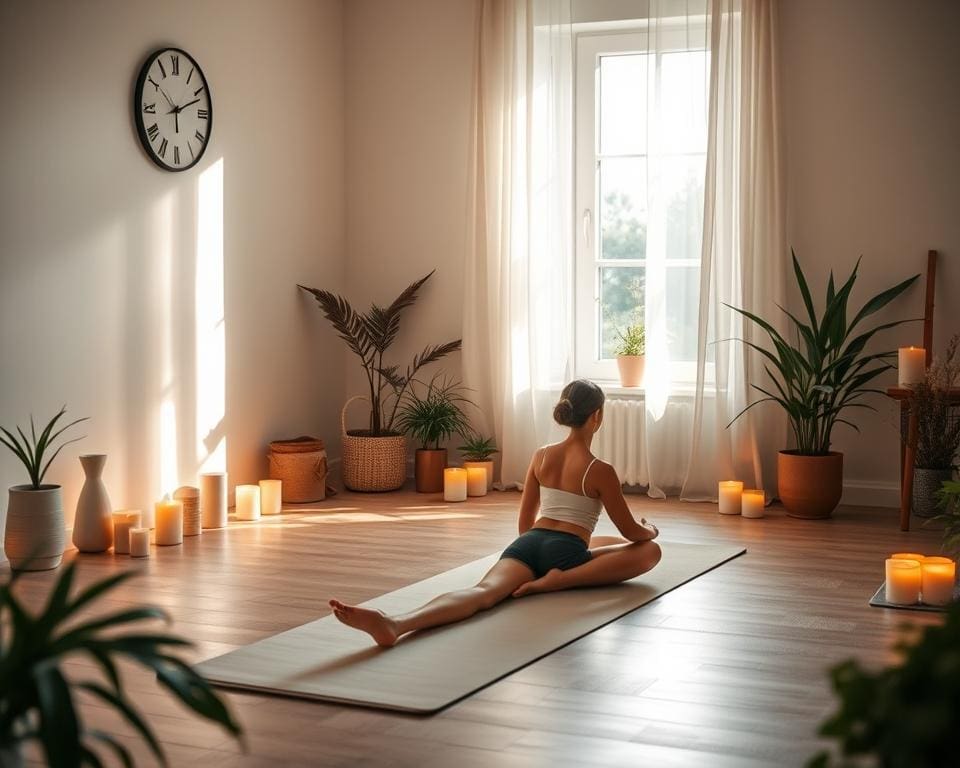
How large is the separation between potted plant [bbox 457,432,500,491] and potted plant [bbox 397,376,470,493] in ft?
0.30

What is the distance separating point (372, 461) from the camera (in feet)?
20.4

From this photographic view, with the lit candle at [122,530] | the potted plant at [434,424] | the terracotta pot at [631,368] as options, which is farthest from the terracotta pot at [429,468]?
the lit candle at [122,530]

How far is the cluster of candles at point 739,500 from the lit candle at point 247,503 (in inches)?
83.6

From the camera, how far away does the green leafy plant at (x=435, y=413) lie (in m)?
6.29

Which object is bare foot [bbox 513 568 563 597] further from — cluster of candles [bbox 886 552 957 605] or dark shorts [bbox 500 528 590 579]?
cluster of candles [bbox 886 552 957 605]

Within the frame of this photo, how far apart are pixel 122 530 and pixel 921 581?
287cm

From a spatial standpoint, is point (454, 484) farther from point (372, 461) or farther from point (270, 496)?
point (270, 496)

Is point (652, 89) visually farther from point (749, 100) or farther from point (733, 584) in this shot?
point (733, 584)

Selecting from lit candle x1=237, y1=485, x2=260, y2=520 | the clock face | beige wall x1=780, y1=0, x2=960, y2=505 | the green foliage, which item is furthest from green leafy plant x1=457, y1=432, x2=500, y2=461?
the green foliage

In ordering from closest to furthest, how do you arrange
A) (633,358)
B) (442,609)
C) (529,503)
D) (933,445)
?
(442,609) → (529,503) → (933,445) → (633,358)

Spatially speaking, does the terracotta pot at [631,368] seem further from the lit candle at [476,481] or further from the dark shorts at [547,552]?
the dark shorts at [547,552]

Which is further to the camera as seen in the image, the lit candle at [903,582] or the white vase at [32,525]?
the white vase at [32,525]

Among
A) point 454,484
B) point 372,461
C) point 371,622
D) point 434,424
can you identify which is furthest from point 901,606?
point 372,461

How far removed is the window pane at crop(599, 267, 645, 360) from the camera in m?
6.32
